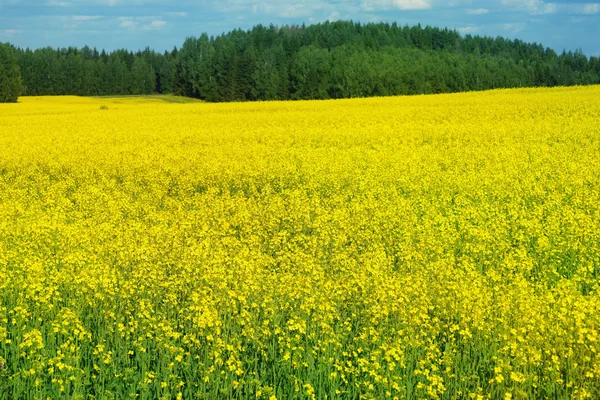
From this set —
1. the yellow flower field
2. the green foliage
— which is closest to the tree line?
the green foliage

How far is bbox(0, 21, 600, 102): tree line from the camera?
300ft

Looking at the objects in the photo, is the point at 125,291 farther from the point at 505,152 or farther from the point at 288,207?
the point at 505,152

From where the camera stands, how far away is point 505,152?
20.2 m

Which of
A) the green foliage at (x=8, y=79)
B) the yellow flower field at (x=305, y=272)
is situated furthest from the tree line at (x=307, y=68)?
the yellow flower field at (x=305, y=272)

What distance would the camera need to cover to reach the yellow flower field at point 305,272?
626 centimetres

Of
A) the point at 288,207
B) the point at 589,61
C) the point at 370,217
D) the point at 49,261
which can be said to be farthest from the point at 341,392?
the point at 589,61

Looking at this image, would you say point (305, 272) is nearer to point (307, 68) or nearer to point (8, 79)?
point (8, 79)

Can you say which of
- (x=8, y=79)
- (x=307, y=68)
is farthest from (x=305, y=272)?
(x=307, y=68)

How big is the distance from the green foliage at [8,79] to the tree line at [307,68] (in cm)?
32

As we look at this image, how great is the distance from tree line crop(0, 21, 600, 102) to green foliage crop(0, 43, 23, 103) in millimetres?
325

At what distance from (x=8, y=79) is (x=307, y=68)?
40.9 metres

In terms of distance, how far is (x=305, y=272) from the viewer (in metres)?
9.16

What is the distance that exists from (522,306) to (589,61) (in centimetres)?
14767

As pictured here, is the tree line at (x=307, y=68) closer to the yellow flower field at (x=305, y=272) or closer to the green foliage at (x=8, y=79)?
the green foliage at (x=8, y=79)
